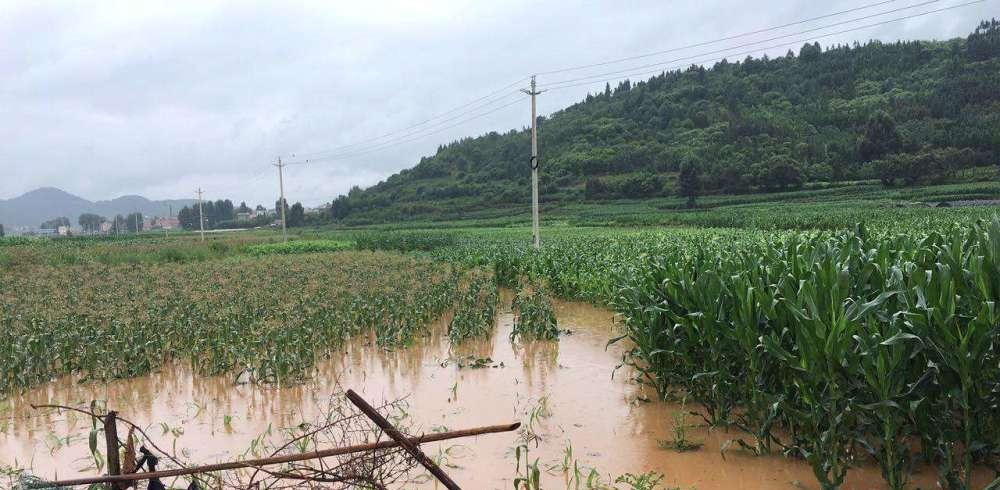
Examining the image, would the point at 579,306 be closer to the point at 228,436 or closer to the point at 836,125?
the point at 228,436

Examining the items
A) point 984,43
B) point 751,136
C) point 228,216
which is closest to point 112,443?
point 751,136

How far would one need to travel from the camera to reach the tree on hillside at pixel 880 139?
57531mm

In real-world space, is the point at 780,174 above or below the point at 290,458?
above

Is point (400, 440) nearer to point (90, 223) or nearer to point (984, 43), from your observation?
point (984, 43)

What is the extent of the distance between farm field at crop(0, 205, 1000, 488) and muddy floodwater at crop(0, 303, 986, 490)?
4 centimetres

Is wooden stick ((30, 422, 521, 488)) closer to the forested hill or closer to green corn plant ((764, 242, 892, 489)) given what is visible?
green corn plant ((764, 242, 892, 489))

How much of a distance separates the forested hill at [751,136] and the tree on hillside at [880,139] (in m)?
0.11

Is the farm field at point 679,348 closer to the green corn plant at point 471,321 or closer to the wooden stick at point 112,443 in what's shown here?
the green corn plant at point 471,321

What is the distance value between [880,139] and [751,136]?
14.6 metres

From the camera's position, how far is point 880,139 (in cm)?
5797

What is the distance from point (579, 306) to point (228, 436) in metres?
8.71

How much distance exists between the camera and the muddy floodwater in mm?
4816

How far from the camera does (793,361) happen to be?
14.4ft

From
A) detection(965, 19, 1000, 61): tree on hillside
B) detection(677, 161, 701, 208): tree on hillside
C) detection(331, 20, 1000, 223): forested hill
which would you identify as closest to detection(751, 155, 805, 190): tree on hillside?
detection(331, 20, 1000, 223): forested hill
